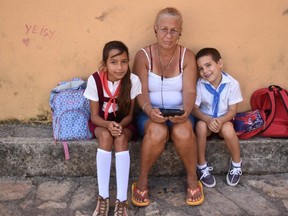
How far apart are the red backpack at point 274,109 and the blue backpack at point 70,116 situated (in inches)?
65.7

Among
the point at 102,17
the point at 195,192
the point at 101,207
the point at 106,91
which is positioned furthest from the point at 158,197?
the point at 102,17

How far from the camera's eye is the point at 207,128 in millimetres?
3689

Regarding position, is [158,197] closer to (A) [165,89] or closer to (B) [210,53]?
(A) [165,89]

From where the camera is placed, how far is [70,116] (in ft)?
12.3

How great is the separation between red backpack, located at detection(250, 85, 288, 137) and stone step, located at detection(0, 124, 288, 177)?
79 mm

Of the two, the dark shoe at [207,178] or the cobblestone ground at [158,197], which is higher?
the dark shoe at [207,178]

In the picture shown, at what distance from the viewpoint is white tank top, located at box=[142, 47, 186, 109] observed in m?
3.68

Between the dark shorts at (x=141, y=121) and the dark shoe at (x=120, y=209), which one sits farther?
the dark shorts at (x=141, y=121)

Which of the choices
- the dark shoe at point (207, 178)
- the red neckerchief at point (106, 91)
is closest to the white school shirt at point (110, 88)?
the red neckerchief at point (106, 91)

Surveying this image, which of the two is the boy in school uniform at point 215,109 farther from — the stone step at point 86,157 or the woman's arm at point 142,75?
the woman's arm at point 142,75

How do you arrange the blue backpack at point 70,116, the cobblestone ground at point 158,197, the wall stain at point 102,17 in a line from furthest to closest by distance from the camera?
the wall stain at point 102,17 → the blue backpack at point 70,116 → the cobblestone ground at point 158,197

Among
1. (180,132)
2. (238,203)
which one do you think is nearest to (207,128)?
(180,132)

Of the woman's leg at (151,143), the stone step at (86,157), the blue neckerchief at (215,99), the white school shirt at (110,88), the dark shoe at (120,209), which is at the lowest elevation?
the dark shoe at (120,209)

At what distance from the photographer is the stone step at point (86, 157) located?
370cm
